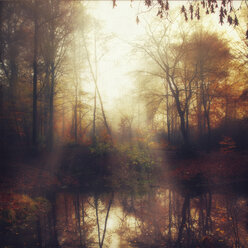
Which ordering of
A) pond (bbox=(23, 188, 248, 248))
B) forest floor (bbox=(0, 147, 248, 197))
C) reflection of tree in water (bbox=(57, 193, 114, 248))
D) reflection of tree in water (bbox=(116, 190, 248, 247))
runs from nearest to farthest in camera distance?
reflection of tree in water (bbox=(116, 190, 248, 247)) → pond (bbox=(23, 188, 248, 248)) → reflection of tree in water (bbox=(57, 193, 114, 248)) → forest floor (bbox=(0, 147, 248, 197))

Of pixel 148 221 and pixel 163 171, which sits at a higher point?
pixel 163 171

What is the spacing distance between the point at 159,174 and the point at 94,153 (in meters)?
4.62

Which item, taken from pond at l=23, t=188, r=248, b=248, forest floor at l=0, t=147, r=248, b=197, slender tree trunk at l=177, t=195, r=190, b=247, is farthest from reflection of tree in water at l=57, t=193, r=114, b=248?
forest floor at l=0, t=147, r=248, b=197

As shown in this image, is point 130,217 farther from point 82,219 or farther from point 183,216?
point 183,216

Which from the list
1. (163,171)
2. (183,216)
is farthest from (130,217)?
(163,171)

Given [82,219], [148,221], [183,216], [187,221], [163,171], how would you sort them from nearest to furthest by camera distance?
[187,221], [148,221], [183,216], [82,219], [163,171]

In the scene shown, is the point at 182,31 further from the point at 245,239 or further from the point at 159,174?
the point at 245,239

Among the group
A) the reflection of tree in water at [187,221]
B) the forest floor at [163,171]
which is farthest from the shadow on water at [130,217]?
the forest floor at [163,171]

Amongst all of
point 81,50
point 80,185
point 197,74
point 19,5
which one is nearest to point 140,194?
point 80,185

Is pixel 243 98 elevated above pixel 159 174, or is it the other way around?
pixel 243 98

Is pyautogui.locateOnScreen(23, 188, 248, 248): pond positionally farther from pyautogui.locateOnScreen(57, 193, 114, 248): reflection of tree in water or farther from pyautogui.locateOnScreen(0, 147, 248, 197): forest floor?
pyautogui.locateOnScreen(0, 147, 248, 197): forest floor

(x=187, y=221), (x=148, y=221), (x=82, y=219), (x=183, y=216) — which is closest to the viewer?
(x=187, y=221)

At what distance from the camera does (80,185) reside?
14.0 meters

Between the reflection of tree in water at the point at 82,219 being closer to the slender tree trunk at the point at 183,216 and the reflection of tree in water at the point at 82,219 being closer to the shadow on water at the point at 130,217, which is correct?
the shadow on water at the point at 130,217
